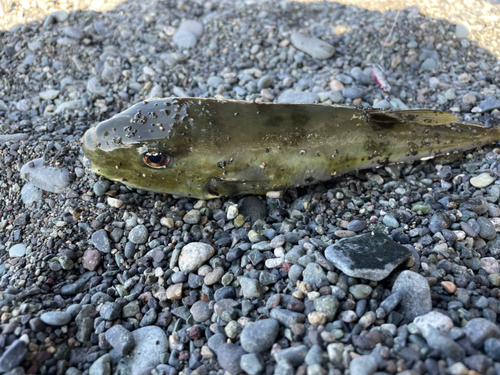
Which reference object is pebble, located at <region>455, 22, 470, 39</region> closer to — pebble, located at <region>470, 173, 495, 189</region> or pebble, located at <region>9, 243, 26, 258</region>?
pebble, located at <region>470, 173, 495, 189</region>

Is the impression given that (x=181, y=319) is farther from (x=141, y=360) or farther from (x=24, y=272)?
(x=24, y=272)

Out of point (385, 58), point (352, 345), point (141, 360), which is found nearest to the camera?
point (352, 345)

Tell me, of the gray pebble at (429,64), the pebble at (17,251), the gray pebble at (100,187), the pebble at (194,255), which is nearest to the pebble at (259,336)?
the pebble at (194,255)

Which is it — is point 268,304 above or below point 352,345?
below

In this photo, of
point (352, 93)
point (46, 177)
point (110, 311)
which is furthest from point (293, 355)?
point (352, 93)

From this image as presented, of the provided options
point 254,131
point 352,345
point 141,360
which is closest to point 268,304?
point 352,345

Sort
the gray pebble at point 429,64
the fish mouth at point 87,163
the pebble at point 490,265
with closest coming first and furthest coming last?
the pebble at point 490,265 → the fish mouth at point 87,163 → the gray pebble at point 429,64

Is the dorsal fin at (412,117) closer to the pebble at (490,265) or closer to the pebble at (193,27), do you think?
the pebble at (490,265)
